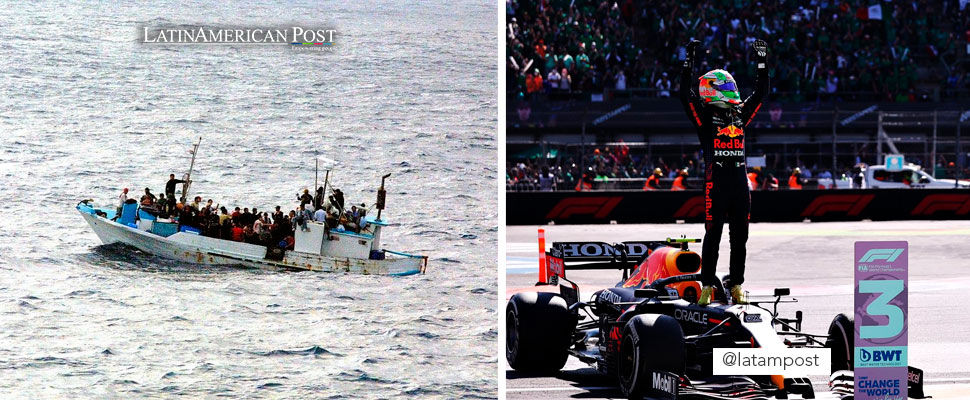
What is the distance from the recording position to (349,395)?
636 centimetres

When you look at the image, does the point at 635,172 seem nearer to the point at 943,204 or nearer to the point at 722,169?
the point at 943,204

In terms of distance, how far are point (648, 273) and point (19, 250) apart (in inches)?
181

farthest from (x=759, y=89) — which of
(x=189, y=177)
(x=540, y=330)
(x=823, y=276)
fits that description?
(x=823, y=276)

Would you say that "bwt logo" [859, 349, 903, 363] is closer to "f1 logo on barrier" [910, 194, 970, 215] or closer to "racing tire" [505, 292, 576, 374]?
"racing tire" [505, 292, 576, 374]

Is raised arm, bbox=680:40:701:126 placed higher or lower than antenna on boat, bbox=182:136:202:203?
higher

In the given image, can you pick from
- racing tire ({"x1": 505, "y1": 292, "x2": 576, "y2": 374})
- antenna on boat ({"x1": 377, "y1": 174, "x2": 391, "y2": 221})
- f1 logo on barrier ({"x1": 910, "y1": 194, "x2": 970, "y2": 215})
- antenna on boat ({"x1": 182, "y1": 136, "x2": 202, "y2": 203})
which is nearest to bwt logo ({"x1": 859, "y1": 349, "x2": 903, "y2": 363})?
antenna on boat ({"x1": 377, "y1": 174, "x2": 391, "y2": 221})

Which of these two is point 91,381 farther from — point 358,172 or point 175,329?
point 358,172

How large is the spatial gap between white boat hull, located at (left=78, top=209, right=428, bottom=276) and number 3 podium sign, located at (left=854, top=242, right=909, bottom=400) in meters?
2.32

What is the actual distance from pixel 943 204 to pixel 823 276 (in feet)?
30.2

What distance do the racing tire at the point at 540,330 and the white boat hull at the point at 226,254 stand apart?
280 centimetres

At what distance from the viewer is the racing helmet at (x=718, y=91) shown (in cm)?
838

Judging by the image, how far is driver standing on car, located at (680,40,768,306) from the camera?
27.5ft

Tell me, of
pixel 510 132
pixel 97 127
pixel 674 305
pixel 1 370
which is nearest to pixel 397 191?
pixel 97 127

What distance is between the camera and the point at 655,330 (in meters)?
7.80
